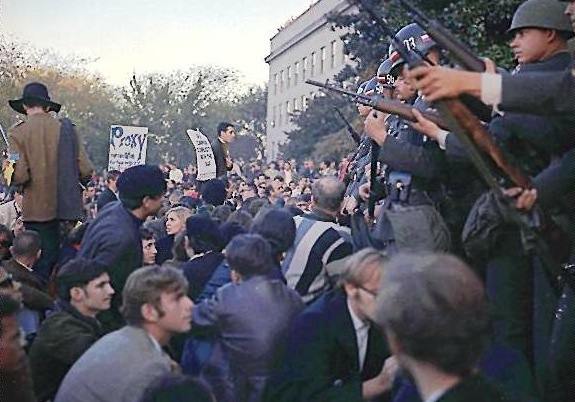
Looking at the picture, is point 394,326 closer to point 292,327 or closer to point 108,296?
point 292,327

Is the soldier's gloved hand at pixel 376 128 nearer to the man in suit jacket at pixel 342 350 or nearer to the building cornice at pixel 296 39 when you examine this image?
the man in suit jacket at pixel 342 350

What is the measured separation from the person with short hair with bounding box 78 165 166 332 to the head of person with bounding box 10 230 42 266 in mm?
933

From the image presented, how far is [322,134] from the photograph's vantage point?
119 feet

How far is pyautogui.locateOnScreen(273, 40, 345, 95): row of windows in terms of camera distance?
157ft

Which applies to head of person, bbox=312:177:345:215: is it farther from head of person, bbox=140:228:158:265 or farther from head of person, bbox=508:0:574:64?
head of person, bbox=508:0:574:64

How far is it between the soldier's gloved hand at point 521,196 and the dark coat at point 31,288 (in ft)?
11.4

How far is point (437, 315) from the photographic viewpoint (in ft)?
8.19

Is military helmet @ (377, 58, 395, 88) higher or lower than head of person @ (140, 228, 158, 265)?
higher

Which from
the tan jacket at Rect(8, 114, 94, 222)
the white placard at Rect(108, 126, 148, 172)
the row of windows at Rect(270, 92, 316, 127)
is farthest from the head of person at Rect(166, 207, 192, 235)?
the row of windows at Rect(270, 92, 316, 127)

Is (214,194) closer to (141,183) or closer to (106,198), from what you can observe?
(106,198)

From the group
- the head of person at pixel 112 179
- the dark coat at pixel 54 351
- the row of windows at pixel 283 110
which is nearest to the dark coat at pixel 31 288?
the dark coat at pixel 54 351

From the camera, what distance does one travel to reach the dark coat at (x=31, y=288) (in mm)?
A: 6262

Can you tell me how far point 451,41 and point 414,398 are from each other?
5.05 ft

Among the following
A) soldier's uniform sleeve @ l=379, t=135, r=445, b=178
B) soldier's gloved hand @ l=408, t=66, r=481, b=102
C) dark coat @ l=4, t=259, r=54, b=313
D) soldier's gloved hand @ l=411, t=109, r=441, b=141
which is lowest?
dark coat @ l=4, t=259, r=54, b=313
